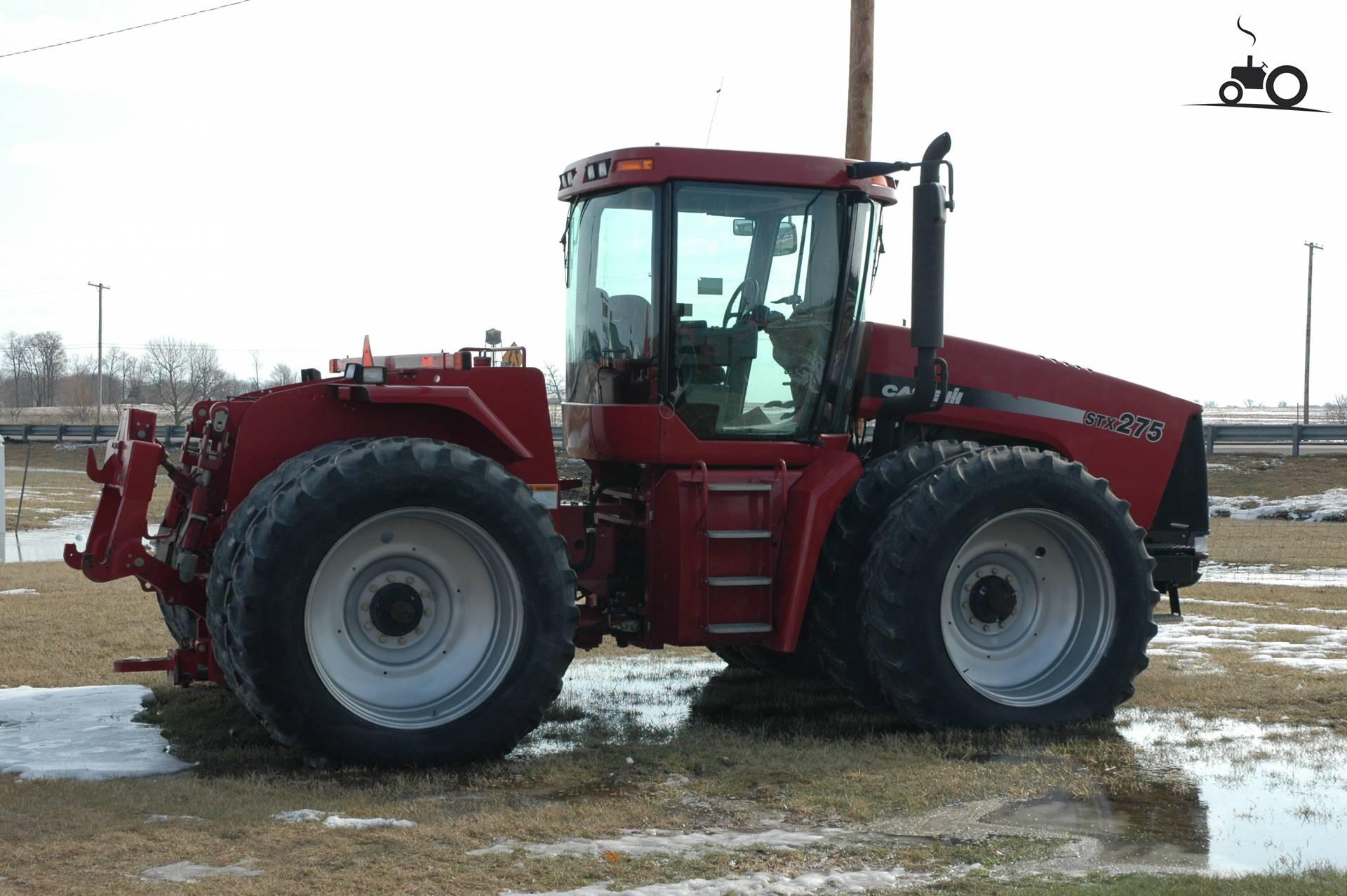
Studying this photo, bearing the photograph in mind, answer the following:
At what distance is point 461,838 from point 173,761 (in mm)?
1986

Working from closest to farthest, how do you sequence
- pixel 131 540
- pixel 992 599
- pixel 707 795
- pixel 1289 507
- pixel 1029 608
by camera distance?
pixel 707 795
pixel 131 540
pixel 992 599
pixel 1029 608
pixel 1289 507

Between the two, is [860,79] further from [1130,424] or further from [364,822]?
[364,822]

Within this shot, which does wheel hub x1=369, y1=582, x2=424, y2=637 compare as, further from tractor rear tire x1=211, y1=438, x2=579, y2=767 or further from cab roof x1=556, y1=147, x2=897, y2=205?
cab roof x1=556, y1=147, x2=897, y2=205

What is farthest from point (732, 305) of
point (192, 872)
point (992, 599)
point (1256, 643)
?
point (1256, 643)

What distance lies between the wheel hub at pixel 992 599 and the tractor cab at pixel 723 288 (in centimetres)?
115

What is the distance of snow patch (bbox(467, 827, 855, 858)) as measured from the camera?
4875 mm

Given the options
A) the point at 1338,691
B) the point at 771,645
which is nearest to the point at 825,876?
the point at 771,645

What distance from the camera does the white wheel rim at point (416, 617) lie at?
619cm

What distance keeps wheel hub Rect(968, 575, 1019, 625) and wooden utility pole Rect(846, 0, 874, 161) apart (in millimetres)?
6156

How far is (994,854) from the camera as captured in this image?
4.92m

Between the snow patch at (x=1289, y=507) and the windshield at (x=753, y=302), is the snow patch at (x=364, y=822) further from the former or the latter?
the snow patch at (x=1289, y=507)

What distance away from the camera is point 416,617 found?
631 centimetres

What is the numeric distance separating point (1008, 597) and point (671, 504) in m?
1.94

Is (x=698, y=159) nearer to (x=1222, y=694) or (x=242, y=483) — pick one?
(x=242, y=483)
